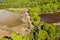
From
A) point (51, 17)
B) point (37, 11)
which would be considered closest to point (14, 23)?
point (37, 11)

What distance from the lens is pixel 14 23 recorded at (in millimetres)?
5164

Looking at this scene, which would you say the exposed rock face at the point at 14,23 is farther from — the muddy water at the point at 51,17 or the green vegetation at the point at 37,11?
the muddy water at the point at 51,17

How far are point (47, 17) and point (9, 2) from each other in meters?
1.56

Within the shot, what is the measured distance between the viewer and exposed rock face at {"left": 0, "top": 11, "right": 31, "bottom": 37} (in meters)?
4.60

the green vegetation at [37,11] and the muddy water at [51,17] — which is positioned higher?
the green vegetation at [37,11]

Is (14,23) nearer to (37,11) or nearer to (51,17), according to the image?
(37,11)

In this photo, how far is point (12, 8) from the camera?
6184 mm

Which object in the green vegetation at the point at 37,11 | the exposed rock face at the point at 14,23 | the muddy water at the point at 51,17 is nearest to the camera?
the green vegetation at the point at 37,11

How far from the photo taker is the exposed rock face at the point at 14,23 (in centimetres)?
460

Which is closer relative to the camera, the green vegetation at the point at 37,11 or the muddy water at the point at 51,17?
the green vegetation at the point at 37,11

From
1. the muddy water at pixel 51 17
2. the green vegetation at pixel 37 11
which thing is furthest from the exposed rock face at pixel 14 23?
the muddy water at pixel 51 17

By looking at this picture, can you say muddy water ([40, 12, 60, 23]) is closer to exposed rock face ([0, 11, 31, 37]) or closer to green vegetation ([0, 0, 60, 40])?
green vegetation ([0, 0, 60, 40])

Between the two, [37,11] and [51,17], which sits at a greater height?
[37,11]

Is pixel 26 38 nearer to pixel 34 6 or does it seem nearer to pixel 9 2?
pixel 34 6
